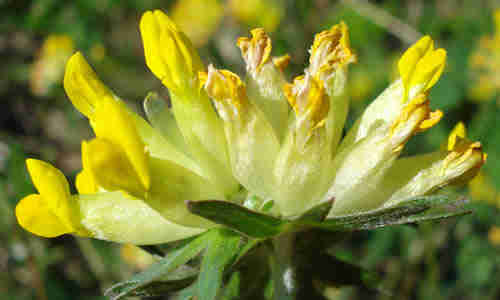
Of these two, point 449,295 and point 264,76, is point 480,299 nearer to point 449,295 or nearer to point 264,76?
point 449,295

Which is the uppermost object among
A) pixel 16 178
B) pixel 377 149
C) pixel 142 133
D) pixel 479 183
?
pixel 142 133

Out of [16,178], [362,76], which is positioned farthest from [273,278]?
[362,76]

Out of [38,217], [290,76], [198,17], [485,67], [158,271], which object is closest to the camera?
[158,271]

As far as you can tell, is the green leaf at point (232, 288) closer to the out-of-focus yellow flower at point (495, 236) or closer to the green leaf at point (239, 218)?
the green leaf at point (239, 218)

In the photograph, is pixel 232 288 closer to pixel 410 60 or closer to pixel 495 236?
pixel 410 60

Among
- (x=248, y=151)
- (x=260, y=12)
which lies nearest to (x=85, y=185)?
(x=248, y=151)

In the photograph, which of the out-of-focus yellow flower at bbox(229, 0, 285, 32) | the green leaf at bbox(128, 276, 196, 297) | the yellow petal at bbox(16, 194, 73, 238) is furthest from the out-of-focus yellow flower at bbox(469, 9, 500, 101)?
the yellow petal at bbox(16, 194, 73, 238)
